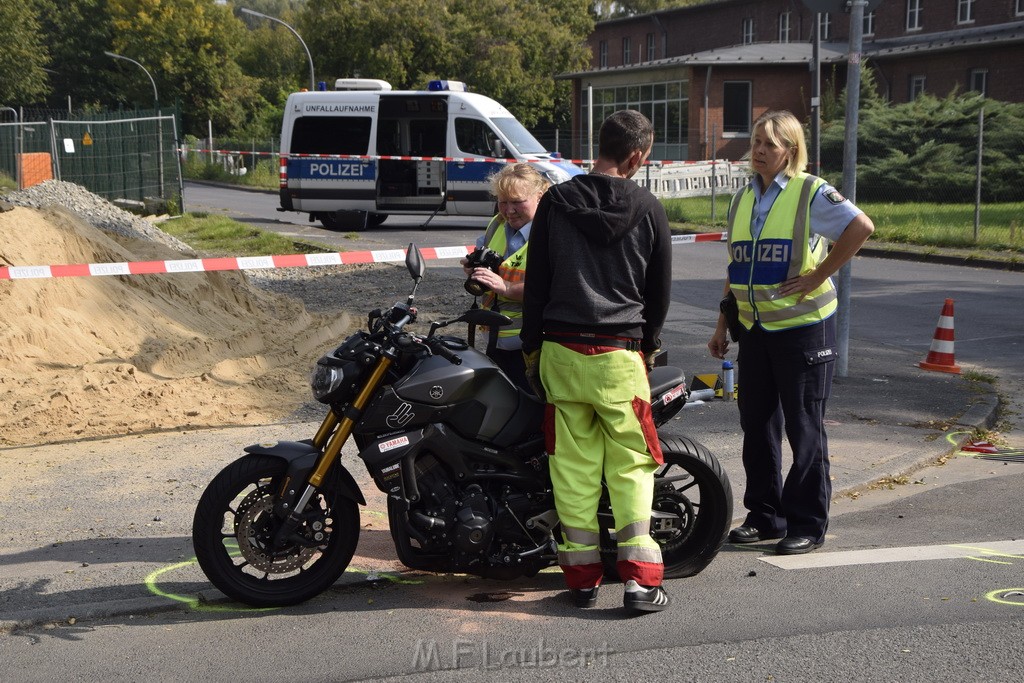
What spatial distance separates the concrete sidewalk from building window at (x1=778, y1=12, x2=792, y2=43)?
1825 inches

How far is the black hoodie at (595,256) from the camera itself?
4480 mm

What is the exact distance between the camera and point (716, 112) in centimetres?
4378

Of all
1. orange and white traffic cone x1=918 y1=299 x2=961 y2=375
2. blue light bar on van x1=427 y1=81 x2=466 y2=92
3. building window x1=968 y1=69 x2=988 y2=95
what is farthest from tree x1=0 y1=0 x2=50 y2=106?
orange and white traffic cone x1=918 y1=299 x2=961 y2=375

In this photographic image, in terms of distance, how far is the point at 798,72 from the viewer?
44.2 m

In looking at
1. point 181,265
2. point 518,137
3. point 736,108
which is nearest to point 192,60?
point 736,108

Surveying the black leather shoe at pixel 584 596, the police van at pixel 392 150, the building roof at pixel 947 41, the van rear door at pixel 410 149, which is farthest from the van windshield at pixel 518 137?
the building roof at pixel 947 41

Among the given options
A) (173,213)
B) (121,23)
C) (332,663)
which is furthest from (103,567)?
(121,23)

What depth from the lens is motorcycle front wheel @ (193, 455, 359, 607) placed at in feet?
14.8

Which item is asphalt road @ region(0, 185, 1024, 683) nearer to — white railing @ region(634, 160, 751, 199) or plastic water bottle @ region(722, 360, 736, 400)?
plastic water bottle @ region(722, 360, 736, 400)

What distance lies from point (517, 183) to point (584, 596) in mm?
1821

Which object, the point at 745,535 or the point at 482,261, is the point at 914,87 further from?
the point at 482,261

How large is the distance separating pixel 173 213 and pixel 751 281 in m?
20.8

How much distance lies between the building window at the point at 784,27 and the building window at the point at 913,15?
293 inches

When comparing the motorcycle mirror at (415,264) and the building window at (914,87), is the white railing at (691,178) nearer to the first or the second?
the building window at (914,87)
